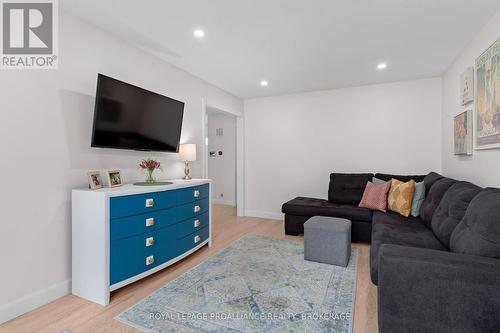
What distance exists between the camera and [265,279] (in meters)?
2.35

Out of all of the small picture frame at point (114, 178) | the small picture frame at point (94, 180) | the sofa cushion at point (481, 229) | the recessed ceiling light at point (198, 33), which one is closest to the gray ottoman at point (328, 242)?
the sofa cushion at point (481, 229)

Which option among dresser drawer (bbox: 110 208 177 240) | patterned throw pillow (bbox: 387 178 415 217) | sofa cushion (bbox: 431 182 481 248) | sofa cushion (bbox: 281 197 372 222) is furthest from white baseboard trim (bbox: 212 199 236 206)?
sofa cushion (bbox: 431 182 481 248)

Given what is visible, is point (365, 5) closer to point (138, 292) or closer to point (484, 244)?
point (484, 244)

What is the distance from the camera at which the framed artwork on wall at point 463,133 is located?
2.60m

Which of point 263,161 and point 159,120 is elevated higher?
point 159,120

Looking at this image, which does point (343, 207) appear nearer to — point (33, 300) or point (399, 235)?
point (399, 235)

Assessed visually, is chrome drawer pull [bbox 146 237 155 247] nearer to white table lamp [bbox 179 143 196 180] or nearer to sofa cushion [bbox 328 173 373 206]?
white table lamp [bbox 179 143 196 180]

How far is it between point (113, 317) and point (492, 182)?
3372mm

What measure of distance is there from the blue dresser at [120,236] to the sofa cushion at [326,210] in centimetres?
185

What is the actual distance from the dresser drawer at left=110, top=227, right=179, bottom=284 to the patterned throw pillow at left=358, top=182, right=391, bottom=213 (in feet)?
8.67

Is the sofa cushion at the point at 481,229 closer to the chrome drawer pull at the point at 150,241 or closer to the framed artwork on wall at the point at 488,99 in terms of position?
the framed artwork on wall at the point at 488,99

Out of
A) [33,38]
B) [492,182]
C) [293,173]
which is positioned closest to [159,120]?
[33,38]

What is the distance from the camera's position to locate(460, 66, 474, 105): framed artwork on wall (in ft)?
8.30

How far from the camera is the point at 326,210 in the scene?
354cm
